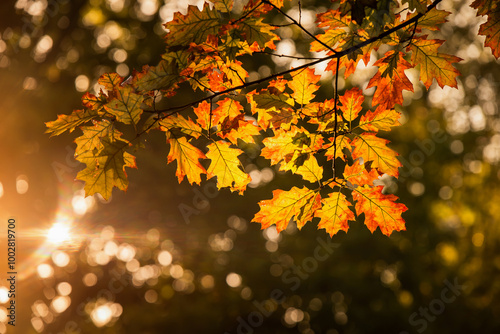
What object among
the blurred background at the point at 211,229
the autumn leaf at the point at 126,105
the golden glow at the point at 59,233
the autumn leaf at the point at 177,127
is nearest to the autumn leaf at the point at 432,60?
the autumn leaf at the point at 177,127

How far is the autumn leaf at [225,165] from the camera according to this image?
185 cm

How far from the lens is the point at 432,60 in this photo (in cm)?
182

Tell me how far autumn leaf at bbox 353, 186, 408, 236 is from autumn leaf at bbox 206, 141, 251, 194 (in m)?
0.60

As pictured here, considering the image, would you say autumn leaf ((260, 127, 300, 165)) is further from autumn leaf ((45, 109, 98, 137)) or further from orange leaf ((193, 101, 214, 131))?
autumn leaf ((45, 109, 98, 137))

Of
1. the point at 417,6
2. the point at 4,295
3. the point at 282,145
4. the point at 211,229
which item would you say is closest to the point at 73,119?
the point at 282,145

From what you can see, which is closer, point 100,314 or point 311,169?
point 311,169

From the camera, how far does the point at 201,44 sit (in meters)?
1.71

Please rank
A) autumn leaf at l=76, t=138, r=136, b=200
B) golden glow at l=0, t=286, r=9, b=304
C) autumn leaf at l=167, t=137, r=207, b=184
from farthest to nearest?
golden glow at l=0, t=286, r=9, b=304 < autumn leaf at l=167, t=137, r=207, b=184 < autumn leaf at l=76, t=138, r=136, b=200

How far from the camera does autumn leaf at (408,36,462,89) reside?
1.79 metres

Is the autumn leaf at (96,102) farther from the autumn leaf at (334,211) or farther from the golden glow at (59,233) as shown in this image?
the golden glow at (59,233)

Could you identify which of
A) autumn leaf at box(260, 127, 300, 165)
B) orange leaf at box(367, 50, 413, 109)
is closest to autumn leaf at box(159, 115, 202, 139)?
autumn leaf at box(260, 127, 300, 165)

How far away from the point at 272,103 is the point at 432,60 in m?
0.80

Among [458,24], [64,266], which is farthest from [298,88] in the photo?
[458,24]

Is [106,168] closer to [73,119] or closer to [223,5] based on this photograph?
[73,119]
